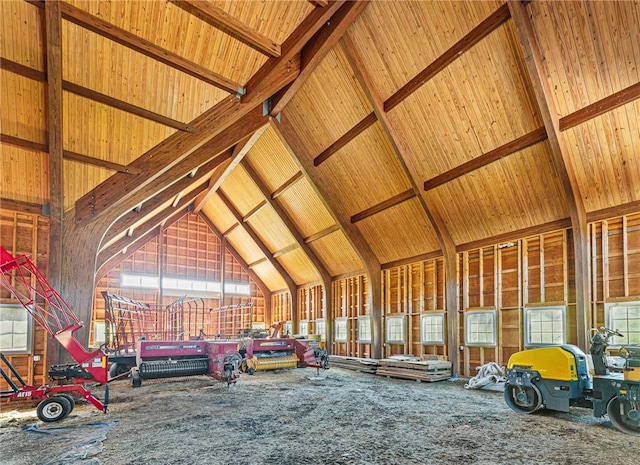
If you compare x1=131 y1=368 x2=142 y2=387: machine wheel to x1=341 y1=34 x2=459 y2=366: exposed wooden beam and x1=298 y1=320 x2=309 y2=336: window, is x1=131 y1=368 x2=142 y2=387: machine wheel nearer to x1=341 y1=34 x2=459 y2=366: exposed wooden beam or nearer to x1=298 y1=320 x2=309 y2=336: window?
x1=341 y1=34 x2=459 y2=366: exposed wooden beam

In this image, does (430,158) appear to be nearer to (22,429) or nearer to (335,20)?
(335,20)

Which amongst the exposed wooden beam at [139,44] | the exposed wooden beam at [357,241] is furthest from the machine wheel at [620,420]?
the exposed wooden beam at [357,241]

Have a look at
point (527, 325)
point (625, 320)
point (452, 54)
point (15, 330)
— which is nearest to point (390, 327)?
point (527, 325)

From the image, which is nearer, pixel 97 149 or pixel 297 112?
pixel 97 149

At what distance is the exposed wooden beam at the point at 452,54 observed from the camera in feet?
27.5

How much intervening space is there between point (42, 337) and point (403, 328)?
38.0ft

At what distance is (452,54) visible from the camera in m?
9.34

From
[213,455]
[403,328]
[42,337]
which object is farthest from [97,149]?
[403,328]

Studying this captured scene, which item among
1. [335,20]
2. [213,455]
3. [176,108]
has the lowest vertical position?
[213,455]

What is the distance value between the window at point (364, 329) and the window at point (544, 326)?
7.20 m

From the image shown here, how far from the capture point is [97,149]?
365 inches

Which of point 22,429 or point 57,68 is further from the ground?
point 57,68

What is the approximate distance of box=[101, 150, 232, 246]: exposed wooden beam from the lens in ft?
42.2

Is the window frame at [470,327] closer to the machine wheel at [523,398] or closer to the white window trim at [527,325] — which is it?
the white window trim at [527,325]
